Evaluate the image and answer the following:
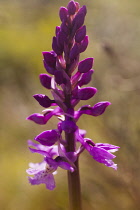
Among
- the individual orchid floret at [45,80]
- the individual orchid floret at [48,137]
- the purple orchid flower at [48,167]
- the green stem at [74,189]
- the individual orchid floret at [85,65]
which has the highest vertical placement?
the individual orchid floret at [85,65]

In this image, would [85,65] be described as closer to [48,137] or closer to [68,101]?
[68,101]

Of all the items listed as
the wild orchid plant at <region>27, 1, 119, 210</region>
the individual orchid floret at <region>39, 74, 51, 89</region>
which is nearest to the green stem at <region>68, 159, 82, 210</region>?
the wild orchid plant at <region>27, 1, 119, 210</region>

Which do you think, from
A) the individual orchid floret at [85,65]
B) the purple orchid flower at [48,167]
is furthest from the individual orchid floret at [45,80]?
the purple orchid flower at [48,167]

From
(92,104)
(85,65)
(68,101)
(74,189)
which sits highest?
(85,65)

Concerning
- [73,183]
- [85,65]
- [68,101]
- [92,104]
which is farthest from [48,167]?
[92,104]

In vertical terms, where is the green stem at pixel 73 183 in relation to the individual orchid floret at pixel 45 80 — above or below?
below

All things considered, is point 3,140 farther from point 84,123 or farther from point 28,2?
point 28,2

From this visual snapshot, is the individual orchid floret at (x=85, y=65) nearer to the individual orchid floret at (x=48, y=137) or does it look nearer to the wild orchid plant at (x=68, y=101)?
the wild orchid plant at (x=68, y=101)
